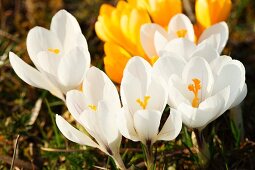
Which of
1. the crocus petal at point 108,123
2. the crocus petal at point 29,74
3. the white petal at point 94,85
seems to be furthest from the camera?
the crocus petal at point 29,74

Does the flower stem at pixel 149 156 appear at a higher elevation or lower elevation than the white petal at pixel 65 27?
lower

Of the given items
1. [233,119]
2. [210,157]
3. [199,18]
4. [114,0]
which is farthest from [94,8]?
[210,157]

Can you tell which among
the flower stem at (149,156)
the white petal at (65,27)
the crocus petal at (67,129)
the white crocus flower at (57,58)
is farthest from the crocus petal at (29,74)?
the flower stem at (149,156)

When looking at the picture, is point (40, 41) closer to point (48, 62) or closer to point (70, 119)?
point (48, 62)

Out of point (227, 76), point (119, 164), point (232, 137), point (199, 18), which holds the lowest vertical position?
point (232, 137)

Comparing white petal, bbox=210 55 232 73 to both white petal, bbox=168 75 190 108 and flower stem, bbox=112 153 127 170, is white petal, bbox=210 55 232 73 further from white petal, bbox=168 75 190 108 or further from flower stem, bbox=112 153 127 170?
flower stem, bbox=112 153 127 170

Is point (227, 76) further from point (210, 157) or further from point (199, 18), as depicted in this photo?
point (199, 18)

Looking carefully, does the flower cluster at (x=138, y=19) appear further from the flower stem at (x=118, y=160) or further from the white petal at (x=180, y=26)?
the flower stem at (x=118, y=160)
